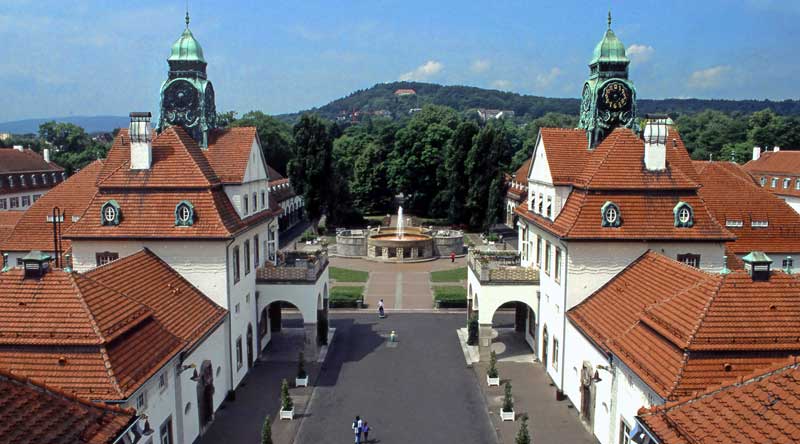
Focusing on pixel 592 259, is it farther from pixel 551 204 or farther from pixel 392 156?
pixel 392 156

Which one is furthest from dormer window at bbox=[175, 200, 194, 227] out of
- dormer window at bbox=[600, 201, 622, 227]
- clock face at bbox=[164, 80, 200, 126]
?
dormer window at bbox=[600, 201, 622, 227]

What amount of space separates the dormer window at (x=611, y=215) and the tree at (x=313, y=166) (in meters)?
50.4

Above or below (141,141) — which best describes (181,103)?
above

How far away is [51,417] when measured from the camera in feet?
42.2

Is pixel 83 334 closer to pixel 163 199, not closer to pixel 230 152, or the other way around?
pixel 163 199

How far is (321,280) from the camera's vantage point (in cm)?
3403

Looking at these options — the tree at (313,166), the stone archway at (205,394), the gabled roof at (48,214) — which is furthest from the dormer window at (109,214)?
the tree at (313,166)

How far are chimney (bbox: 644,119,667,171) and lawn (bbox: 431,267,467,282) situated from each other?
88.7ft

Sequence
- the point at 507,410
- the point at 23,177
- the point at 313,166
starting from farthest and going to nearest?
1. the point at 23,177
2. the point at 313,166
3. the point at 507,410

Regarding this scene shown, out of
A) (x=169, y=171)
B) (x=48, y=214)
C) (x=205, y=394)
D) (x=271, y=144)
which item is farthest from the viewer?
(x=271, y=144)

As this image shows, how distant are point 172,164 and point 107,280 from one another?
24.4 ft

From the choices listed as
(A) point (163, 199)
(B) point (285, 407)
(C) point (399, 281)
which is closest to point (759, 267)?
(B) point (285, 407)

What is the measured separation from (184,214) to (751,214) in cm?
3480

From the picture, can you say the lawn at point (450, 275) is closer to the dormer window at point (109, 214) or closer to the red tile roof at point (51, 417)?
the dormer window at point (109, 214)
